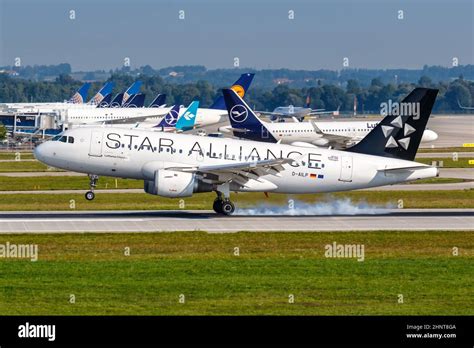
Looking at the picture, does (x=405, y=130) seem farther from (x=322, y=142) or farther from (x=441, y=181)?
(x=322, y=142)

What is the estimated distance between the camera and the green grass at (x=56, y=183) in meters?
71.1

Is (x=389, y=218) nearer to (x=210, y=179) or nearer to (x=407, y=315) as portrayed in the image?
(x=210, y=179)

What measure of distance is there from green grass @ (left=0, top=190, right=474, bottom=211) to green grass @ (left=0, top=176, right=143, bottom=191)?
690cm

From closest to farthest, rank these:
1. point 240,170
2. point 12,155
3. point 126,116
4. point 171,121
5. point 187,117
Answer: point 240,170 → point 12,155 → point 171,121 → point 187,117 → point 126,116

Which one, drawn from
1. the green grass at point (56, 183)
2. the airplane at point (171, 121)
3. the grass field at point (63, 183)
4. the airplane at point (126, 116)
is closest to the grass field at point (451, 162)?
the grass field at point (63, 183)

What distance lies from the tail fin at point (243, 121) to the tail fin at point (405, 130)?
138ft

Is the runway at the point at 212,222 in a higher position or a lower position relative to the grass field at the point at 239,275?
higher

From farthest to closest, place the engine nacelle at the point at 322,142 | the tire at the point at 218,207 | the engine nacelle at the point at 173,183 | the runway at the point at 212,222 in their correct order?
the engine nacelle at the point at 322,142
the tire at the point at 218,207
the engine nacelle at the point at 173,183
the runway at the point at 212,222

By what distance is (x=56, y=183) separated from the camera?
245ft

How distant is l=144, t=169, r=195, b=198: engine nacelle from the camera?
48.4m

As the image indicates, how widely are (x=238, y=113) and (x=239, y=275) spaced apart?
203ft

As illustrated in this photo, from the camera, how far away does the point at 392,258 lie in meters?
37.6

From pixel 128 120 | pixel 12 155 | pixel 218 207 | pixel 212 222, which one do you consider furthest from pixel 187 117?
pixel 212 222

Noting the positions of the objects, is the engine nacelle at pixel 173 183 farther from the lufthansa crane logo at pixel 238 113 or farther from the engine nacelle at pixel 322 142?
the engine nacelle at pixel 322 142
